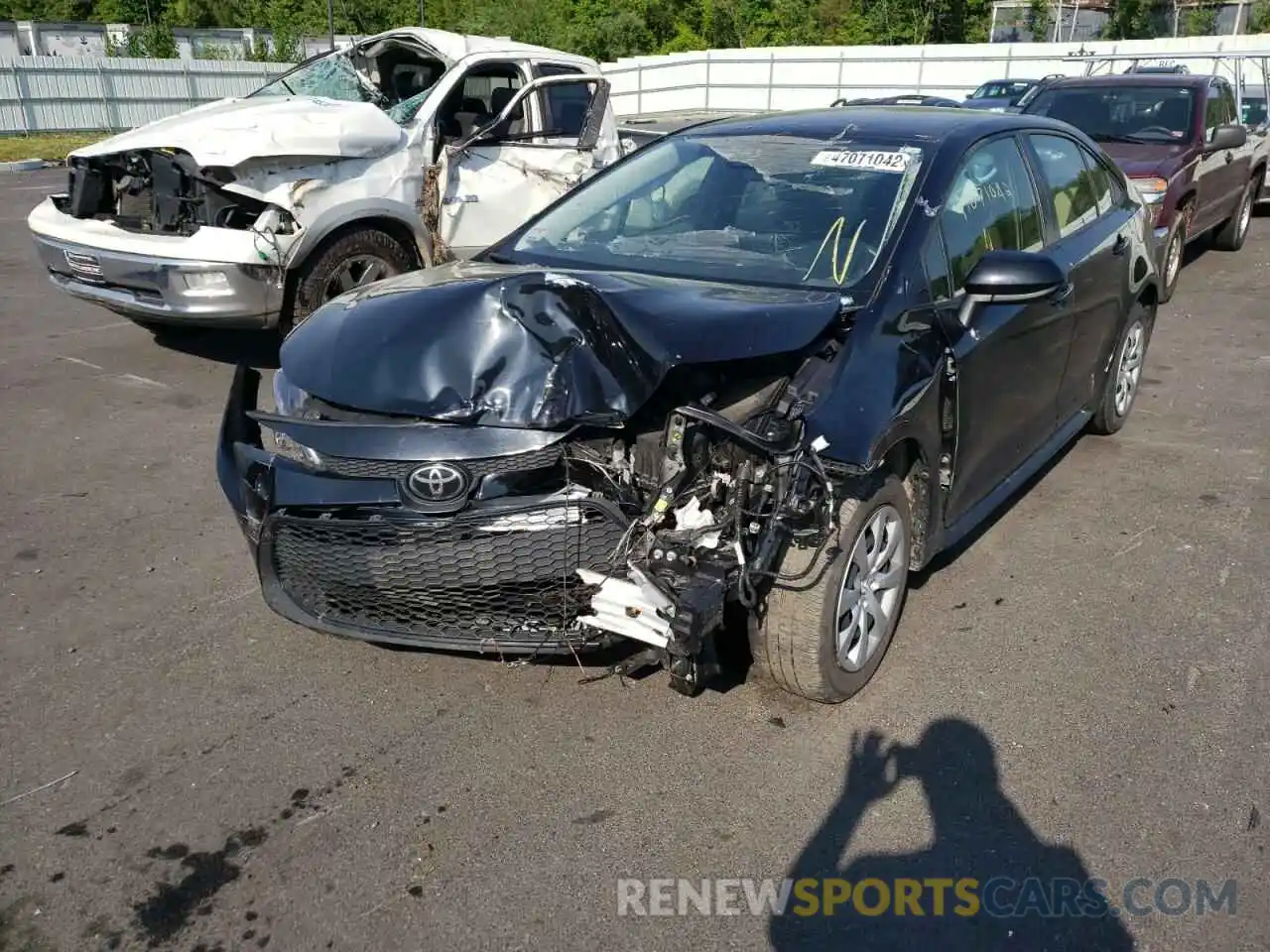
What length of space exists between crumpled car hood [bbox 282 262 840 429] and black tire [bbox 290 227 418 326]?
3.42 meters

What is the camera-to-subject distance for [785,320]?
3.07 metres

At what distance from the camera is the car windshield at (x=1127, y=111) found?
9.33 m

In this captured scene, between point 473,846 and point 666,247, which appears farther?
point 666,247

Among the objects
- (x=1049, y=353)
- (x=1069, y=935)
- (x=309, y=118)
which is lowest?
(x=1069, y=935)

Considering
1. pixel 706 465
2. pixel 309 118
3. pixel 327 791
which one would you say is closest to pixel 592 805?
pixel 327 791

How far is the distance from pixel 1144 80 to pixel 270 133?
7839 mm

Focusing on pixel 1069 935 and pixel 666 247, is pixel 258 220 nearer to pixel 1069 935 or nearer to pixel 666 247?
pixel 666 247

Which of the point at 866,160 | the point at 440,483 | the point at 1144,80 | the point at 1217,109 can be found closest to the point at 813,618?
the point at 440,483

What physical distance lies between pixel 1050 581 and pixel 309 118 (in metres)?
4.96

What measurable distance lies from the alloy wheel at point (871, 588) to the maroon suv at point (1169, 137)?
6.24 meters

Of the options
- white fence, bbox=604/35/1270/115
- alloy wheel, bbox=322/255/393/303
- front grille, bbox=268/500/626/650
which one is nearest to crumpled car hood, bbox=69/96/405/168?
alloy wheel, bbox=322/255/393/303

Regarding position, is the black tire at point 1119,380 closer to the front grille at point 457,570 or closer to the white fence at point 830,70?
the front grille at point 457,570

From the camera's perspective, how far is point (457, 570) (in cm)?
293

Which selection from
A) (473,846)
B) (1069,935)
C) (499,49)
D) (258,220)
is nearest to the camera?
(1069,935)
